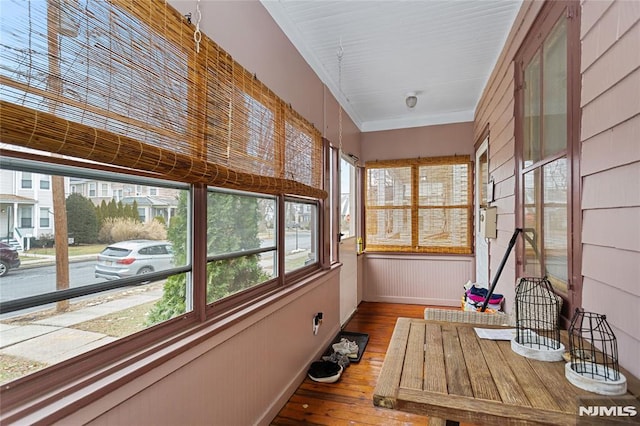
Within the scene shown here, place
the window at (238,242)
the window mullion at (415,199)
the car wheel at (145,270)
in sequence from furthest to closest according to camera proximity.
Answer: the window mullion at (415,199)
the window at (238,242)
the car wheel at (145,270)

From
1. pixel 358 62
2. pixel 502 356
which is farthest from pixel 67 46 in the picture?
pixel 358 62

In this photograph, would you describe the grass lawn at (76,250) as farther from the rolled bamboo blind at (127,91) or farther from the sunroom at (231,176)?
the rolled bamboo blind at (127,91)

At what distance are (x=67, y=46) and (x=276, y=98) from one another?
1.35 m

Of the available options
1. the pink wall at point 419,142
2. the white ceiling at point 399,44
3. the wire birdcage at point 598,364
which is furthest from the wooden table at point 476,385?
the pink wall at point 419,142

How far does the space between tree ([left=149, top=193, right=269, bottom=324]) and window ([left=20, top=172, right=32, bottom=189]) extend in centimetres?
54

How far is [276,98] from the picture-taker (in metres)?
2.16

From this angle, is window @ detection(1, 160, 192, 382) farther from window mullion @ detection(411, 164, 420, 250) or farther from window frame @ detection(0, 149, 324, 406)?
window mullion @ detection(411, 164, 420, 250)

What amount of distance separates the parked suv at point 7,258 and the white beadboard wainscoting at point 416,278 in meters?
4.47

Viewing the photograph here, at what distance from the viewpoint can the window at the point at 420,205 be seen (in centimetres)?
464

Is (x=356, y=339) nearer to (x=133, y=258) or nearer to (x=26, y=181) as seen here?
(x=133, y=258)

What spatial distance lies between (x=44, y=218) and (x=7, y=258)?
0.45ft

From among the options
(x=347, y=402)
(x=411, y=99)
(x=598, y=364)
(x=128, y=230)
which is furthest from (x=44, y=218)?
(x=411, y=99)

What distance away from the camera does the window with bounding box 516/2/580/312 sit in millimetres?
1483

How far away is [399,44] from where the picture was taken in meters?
2.78
